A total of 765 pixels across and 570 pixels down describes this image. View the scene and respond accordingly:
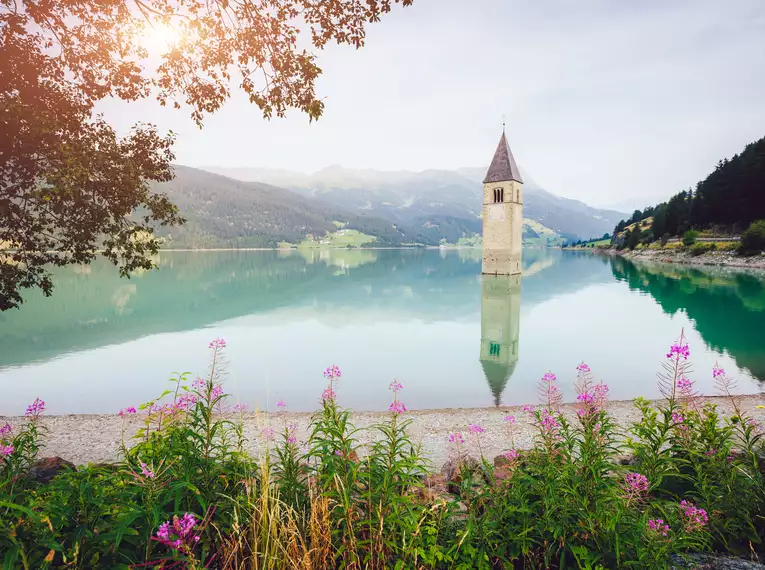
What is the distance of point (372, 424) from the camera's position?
11742mm

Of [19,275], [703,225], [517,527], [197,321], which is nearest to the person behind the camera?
[517,527]

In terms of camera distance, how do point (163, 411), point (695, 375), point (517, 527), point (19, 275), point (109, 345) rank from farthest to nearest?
point (109, 345)
point (695, 375)
point (19, 275)
point (163, 411)
point (517, 527)

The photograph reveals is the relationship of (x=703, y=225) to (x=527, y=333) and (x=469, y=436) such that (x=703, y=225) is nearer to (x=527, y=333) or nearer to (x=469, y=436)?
(x=527, y=333)

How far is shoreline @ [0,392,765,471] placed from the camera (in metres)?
9.80

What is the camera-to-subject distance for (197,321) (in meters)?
36.2

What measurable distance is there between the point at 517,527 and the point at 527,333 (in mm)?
27169

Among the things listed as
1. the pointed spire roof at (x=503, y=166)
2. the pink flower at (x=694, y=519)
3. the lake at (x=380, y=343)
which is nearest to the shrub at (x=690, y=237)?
the lake at (x=380, y=343)

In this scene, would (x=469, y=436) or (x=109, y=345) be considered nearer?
(x=469, y=436)

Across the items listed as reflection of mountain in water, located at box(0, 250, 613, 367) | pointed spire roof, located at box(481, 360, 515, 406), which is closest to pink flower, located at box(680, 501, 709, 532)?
pointed spire roof, located at box(481, 360, 515, 406)

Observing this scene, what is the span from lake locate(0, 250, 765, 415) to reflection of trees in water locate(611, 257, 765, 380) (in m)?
0.14

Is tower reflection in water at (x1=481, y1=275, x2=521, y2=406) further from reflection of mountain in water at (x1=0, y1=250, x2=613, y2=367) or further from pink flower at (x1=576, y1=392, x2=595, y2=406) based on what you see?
pink flower at (x1=576, y1=392, x2=595, y2=406)

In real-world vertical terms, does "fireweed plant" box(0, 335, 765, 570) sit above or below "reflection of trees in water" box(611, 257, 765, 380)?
above

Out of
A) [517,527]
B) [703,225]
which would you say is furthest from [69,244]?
[703,225]

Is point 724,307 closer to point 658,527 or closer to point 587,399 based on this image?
point 587,399
